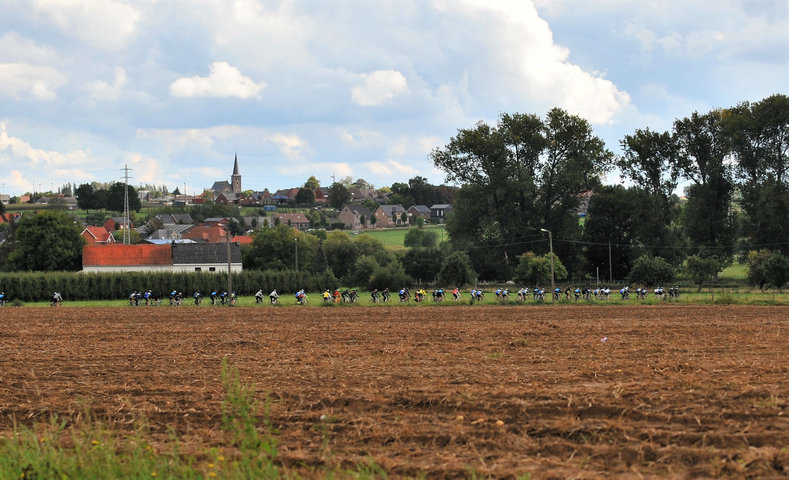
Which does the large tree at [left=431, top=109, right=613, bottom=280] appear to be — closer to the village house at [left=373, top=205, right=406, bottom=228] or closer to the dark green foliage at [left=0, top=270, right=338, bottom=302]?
the dark green foliage at [left=0, top=270, right=338, bottom=302]

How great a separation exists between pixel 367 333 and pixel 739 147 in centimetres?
4955

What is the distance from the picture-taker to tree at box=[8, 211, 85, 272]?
70500 millimetres

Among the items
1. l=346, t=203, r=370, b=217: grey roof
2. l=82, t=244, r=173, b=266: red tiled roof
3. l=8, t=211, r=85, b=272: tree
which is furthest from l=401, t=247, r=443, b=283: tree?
l=346, t=203, r=370, b=217: grey roof

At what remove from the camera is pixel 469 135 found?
218 feet

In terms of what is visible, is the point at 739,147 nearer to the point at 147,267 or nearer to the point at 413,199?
the point at 147,267

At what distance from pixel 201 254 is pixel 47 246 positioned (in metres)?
15.1

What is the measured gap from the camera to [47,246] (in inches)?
2778

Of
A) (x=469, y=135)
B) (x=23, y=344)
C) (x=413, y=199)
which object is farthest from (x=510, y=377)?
(x=413, y=199)

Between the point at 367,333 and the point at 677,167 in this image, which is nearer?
the point at 367,333

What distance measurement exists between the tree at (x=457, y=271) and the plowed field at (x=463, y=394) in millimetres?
39678

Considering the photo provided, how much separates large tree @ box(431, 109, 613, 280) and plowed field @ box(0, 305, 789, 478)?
43.1 m

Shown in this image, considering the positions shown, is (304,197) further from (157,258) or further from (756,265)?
(756,265)

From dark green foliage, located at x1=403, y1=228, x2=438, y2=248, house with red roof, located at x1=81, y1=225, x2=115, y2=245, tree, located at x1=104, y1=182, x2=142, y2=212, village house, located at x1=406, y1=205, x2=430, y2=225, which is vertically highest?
tree, located at x1=104, y1=182, x2=142, y2=212

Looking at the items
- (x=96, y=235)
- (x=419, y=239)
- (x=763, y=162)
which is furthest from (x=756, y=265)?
(x=96, y=235)
